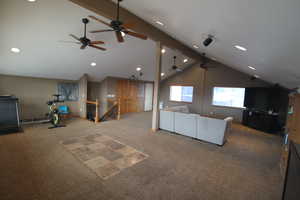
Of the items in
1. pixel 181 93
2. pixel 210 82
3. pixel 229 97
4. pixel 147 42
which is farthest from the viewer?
pixel 181 93

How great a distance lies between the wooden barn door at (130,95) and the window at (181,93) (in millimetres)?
2335

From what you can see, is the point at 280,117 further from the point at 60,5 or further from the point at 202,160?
the point at 60,5

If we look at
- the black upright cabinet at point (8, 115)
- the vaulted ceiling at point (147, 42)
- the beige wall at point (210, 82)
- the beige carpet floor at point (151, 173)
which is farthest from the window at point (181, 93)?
the black upright cabinet at point (8, 115)

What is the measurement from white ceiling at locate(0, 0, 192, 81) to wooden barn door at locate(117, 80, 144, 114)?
4.03 ft

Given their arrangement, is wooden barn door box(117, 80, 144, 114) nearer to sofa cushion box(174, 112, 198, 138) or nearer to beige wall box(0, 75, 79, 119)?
beige wall box(0, 75, 79, 119)

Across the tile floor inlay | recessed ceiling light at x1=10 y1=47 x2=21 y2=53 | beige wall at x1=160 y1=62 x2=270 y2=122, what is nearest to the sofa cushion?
the tile floor inlay

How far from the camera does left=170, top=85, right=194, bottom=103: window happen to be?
356 inches

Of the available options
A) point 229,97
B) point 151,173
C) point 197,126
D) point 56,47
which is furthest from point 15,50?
point 229,97

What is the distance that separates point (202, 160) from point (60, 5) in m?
4.77

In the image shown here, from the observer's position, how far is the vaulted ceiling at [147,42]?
167 cm

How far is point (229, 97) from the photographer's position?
752 cm

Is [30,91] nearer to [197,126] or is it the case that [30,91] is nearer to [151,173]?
[151,173]

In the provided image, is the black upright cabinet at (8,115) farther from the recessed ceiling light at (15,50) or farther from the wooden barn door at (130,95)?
the wooden barn door at (130,95)

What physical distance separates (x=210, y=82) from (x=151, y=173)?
7.10 m
